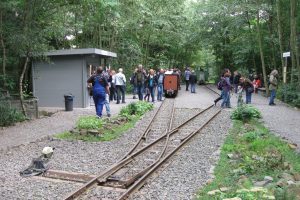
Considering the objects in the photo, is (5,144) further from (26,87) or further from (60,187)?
(26,87)

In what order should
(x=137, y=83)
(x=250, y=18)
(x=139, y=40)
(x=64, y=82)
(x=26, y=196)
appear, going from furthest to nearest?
(x=139, y=40) → (x=250, y=18) → (x=137, y=83) → (x=64, y=82) → (x=26, y=196)

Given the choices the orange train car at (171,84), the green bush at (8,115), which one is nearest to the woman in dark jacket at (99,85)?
the green bush at (8,115)

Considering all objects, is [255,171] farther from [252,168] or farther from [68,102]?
[68,102]

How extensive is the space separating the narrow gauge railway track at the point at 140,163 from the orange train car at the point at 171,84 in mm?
12021

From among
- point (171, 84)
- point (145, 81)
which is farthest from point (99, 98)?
point (171, 84)

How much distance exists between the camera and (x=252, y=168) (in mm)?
8234

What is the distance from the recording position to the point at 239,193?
5.70 meters

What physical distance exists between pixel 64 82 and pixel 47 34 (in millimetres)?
3742

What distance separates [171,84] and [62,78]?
817 centimetres

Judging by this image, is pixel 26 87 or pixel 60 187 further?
pixel 26 87

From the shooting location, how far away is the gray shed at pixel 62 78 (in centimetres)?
2081

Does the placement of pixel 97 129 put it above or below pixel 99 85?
below

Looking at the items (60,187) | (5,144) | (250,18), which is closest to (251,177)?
(60,187)

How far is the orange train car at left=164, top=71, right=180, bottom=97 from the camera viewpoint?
1051 inches
